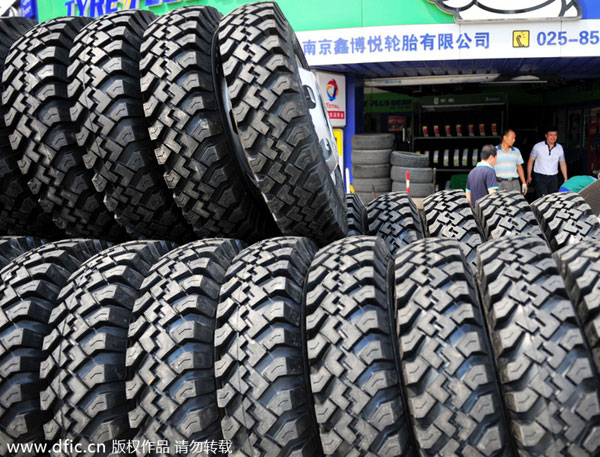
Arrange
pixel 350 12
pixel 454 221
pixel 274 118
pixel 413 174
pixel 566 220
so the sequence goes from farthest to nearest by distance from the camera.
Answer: pixel 413 174 → pixel 350 12 → pixel 454 221 → pixel 566 220 → pixel 274 118

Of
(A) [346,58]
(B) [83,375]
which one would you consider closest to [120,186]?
(B) [83,375]

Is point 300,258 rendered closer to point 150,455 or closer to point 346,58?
point 150,455

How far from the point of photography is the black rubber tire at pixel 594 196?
2.12 m

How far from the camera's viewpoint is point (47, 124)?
1.63 metres

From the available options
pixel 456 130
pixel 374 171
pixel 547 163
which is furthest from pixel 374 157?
pixel 456 130

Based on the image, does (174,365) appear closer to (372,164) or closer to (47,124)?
(47,124)

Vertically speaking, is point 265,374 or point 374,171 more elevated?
point 374,171

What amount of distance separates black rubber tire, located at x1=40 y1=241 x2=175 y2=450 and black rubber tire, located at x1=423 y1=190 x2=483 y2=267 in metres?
1.21

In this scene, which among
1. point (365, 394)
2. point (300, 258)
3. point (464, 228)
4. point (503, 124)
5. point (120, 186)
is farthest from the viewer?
point (503, 124)

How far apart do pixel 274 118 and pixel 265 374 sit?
28.8 inches

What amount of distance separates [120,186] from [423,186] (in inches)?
225

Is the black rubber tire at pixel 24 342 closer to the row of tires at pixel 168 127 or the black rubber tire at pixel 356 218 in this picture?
the row of tires at pixel 168 127

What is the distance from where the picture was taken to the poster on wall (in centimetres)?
719

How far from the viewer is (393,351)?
110 cm
